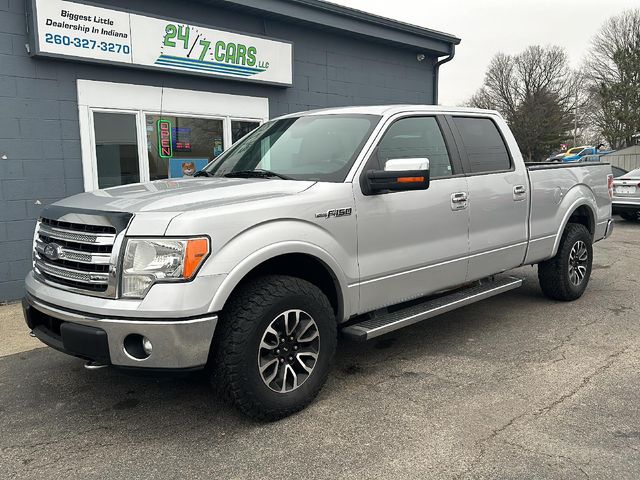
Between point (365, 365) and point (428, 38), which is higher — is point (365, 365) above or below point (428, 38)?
below

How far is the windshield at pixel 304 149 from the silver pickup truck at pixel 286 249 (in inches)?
0.6

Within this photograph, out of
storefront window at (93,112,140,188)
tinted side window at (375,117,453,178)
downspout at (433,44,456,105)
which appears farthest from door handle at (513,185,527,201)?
downspout at (433,44,456,105)

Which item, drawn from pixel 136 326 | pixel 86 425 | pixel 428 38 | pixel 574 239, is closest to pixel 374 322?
pixel 136 326

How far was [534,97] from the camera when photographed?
53.1 metres

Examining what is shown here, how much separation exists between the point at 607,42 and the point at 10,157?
47858 millimetres

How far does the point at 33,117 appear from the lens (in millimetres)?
6570

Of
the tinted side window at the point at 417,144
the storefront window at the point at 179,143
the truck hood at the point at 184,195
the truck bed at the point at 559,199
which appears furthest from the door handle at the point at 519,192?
the storefront window at the point at 179,143

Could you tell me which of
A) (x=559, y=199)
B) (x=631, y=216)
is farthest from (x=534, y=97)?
(x=559, y=199)

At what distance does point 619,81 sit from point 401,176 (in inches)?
1750

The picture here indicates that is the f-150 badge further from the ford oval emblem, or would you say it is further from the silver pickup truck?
the ford oval emblem

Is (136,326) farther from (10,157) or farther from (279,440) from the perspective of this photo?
(10,157)

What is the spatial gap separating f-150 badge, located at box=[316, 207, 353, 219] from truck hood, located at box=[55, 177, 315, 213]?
0.22m

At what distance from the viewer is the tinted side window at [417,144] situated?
407cm

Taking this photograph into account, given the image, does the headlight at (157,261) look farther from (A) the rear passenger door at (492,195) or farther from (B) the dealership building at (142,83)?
(B) the dealership building at (142,83)
